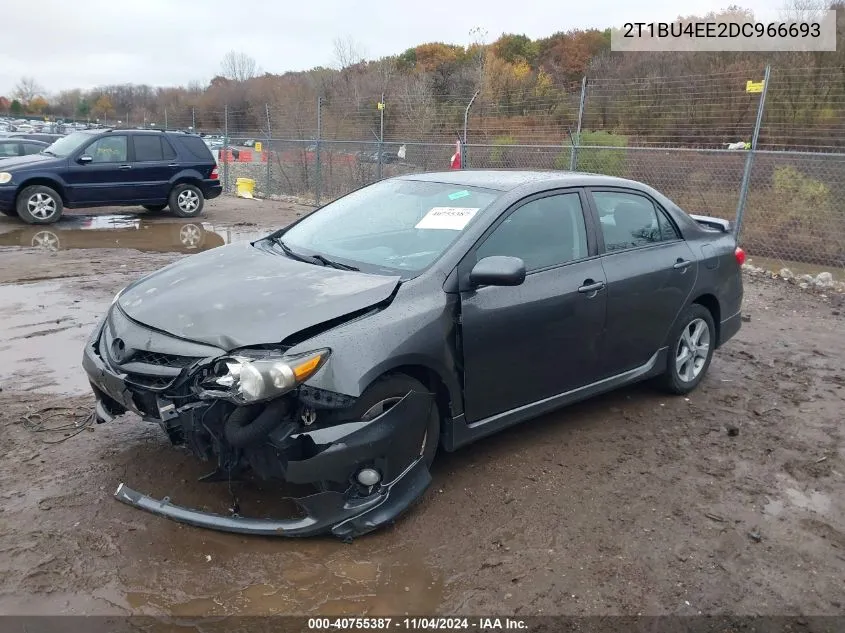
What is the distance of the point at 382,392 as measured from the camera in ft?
10.5

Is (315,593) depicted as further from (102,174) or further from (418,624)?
(102,174)

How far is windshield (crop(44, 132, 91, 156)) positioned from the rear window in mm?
1765

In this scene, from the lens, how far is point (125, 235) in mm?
11820

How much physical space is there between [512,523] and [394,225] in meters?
1.88

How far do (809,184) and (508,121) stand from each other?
20.2ft

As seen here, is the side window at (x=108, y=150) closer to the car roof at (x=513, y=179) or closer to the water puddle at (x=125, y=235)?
the water puddle at (x=125, y=235)

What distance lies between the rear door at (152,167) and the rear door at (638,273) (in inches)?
432

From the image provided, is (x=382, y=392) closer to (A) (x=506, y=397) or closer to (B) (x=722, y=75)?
(A) (x=506, y=397)

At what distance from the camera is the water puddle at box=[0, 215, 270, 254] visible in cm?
1068

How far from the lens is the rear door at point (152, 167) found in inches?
516

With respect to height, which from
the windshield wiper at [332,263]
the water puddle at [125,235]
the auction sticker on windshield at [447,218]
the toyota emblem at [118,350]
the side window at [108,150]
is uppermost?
the side window at [108,150]

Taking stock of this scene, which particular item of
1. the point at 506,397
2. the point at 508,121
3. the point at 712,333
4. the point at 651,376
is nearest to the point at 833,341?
the point at 712,333

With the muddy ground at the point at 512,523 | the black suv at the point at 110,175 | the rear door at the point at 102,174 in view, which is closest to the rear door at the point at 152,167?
the black suv at the point at 110,175

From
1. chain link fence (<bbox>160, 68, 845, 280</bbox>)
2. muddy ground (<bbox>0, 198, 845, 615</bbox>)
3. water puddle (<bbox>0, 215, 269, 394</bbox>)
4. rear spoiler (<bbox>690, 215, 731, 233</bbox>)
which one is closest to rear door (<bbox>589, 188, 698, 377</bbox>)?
muddy ground (<bbox>0, 198, 845, 615</bbox>)
